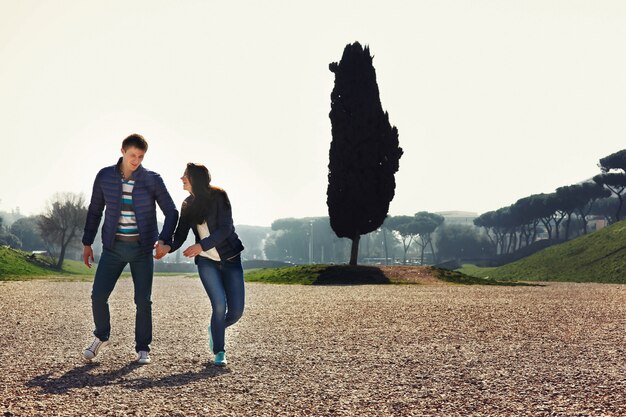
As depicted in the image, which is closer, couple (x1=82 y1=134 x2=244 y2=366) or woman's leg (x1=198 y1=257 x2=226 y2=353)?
couple (x1=82 y1=134 x2=244 y2=366)

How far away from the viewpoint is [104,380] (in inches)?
287

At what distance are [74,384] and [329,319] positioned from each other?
24.4 ft

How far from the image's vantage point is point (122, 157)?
804cm

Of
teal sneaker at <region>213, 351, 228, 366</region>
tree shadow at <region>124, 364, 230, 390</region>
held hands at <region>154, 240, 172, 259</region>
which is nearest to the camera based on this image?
tree shadow at <region>124, 364, 230, 390</region>

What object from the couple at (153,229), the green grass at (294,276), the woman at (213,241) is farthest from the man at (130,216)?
the green grass at (294,276)

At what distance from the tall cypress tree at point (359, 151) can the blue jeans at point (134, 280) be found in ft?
99.2

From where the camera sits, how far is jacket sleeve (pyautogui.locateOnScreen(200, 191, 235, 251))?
24.9 feet

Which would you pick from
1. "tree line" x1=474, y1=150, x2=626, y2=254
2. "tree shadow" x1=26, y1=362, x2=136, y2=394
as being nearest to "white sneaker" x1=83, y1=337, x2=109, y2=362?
"tree shadow" x1=26, y1=362, x2=136, y2=394

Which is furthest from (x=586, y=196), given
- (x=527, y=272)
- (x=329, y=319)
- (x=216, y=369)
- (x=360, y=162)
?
(x=216, y=369)

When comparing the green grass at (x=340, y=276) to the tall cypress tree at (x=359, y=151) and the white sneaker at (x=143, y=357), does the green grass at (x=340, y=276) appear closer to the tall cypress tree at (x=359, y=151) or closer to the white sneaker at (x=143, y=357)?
the tall cypress tree at (x=359, y=151)

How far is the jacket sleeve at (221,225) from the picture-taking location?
759 centimetres

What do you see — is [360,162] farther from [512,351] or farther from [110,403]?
[110,403]

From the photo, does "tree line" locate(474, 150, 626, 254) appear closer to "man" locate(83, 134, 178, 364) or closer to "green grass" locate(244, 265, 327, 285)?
"green grass" locate(244, 265, 327, 285)

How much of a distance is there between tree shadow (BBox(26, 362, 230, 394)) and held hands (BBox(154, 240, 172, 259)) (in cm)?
131
